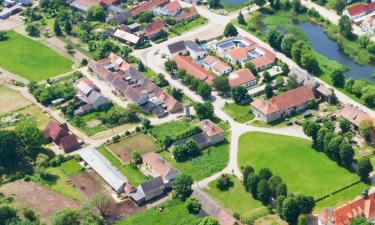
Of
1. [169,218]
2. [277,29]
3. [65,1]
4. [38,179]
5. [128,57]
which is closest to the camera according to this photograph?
[169,218]

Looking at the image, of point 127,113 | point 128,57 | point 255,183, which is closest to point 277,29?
point 128,57

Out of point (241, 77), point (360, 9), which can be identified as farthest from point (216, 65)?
point (360, 9)

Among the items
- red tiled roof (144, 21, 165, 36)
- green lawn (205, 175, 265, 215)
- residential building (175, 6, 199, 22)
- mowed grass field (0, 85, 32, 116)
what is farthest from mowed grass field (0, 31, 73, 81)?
green lawn (205, 175, 265, 215)

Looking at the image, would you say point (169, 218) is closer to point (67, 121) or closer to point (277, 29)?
point (67, 121)

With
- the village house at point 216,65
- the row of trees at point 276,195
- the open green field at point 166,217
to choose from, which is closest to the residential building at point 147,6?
the village house at point 216,65

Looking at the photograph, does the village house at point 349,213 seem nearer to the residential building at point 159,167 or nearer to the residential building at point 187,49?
→ the residential building at point 159,167
